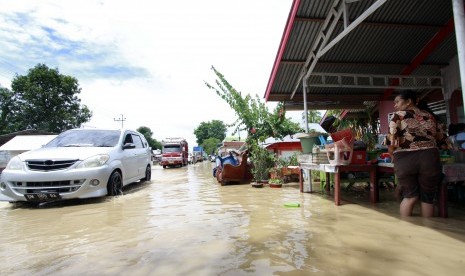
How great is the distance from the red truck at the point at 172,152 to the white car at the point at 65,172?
1969 cm

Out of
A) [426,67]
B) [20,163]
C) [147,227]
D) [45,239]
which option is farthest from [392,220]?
[426,67]

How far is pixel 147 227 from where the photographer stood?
405cm

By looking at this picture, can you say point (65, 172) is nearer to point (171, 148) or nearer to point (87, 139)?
point (87, 139)

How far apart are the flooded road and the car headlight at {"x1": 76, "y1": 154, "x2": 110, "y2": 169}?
3.32ft

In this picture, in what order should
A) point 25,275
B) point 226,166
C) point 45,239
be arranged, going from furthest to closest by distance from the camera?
point 226,166
point 45,239
point 25,275

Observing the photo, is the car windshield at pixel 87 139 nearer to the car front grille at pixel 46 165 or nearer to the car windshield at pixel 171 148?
the car front grille at pixel 46 165

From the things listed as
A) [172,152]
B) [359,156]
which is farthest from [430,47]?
[172,152]

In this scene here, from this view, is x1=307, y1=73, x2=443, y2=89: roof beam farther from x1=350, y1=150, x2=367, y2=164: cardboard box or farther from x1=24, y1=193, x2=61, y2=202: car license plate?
x1=24, y1=193, x2=61, y2=202: car license plate

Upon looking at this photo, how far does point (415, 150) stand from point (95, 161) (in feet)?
18.8

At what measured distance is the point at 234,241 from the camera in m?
3.27

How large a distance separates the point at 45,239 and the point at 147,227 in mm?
1204

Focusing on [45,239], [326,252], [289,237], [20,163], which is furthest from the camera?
[20,163]

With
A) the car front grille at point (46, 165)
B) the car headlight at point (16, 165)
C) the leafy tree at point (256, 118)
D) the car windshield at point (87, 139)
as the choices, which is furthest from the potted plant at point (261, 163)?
the car headlight at point (16, 165)

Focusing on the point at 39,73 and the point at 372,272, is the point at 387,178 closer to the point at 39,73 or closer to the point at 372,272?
the point at 372,272
